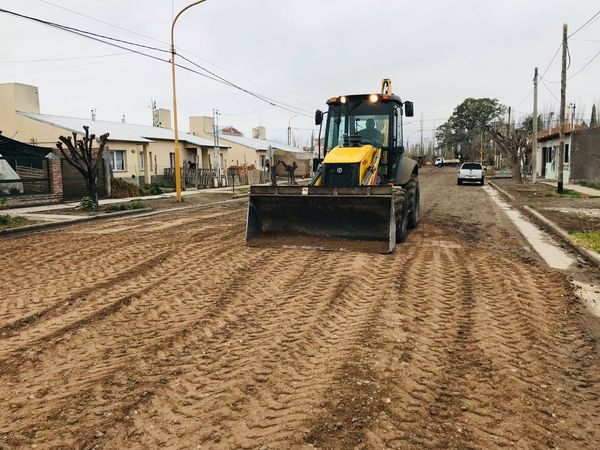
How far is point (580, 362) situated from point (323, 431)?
258cm

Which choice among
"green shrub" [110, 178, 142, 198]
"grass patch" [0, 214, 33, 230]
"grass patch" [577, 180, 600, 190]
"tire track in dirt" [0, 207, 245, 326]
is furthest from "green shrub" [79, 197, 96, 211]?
"grass patch" [577, 180, 600, 190]

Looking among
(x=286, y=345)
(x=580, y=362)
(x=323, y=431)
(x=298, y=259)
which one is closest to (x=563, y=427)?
(x=580, y=362)

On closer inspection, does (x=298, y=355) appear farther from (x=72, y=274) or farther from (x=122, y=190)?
(x=122, y=190)

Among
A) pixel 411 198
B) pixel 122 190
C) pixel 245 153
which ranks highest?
pixel 245 153

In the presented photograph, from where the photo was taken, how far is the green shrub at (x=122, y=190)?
80.0 feet

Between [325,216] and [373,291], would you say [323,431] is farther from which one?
[325,216]

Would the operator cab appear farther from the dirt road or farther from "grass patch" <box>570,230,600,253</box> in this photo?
"grass patch" <box>570,230,600,253</box>

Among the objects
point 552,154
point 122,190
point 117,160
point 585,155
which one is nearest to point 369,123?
point 122,190

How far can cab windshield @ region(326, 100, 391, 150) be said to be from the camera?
10.4 metres

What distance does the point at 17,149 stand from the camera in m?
20.1

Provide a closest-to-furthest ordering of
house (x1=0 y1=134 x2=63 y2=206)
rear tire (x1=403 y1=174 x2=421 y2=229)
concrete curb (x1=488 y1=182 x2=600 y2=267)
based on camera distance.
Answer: concrete curb (x1=488 y1=182 x2=600 y2=267) → rear tire (x1=403 y1=174 x2=421 y2=229) → house (x1=0 y1=134 x2=63 y2=206)

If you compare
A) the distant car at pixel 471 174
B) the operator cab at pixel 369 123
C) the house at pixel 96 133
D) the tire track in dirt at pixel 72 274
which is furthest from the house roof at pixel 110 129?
the operator cab at pixel 369 123

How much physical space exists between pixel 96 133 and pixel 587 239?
89.0ft

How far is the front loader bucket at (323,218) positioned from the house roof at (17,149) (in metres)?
14.5
